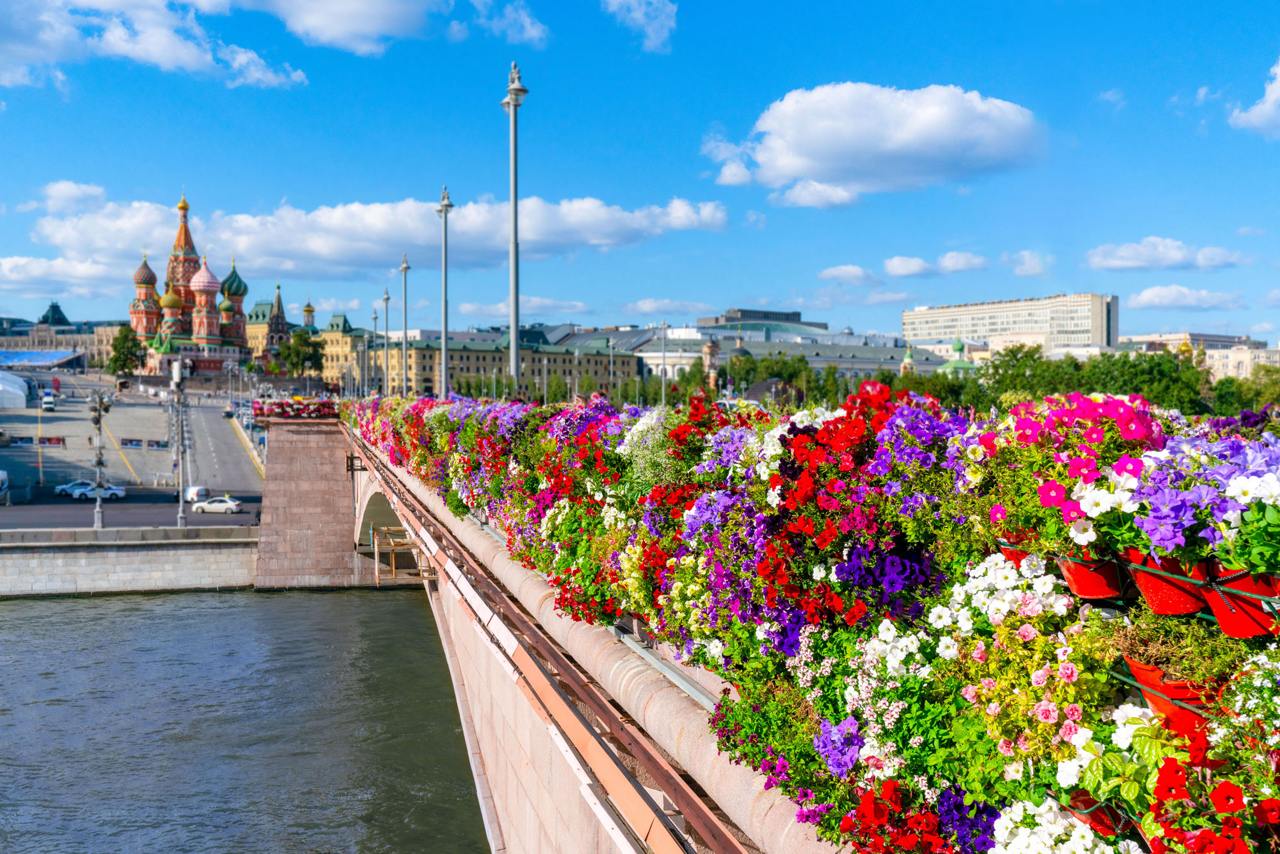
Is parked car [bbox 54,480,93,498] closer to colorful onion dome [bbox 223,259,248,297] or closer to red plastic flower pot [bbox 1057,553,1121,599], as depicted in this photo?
red plastic flower pot [bbox 1057,553,1121,599]

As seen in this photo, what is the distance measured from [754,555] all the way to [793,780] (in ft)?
3.68

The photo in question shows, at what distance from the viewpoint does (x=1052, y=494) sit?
3.71 meters

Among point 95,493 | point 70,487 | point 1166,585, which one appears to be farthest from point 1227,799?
point 70,487

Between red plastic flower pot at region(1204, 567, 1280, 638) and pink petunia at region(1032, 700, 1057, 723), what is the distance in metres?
0.59

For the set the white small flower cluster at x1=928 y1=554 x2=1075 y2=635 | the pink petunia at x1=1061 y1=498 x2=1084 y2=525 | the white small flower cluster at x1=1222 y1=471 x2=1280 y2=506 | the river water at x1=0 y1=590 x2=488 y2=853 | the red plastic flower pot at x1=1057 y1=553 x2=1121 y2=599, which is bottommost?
the river water at x1=0 y1=590 x2=488 y2=853

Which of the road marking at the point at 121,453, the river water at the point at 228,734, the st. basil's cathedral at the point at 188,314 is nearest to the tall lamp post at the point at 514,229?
the river water at the point at 228,734

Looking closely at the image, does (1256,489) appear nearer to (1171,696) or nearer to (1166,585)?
(1166,585)

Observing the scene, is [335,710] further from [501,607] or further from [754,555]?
[754,555]

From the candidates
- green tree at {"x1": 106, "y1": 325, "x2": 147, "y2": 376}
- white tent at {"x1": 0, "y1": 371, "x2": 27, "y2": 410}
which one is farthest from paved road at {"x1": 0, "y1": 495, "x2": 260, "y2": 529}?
green tree at {"x1": 106, "y1": 325, "x2": 147, "y2": 376}

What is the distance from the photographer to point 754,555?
5.51 metres

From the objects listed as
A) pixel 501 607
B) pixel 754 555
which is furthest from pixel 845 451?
pixel 501 607

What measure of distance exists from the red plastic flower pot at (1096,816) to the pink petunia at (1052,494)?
3.09 feet

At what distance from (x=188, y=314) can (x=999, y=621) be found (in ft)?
658

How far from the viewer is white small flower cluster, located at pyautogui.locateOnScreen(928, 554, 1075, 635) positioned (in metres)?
3.87
